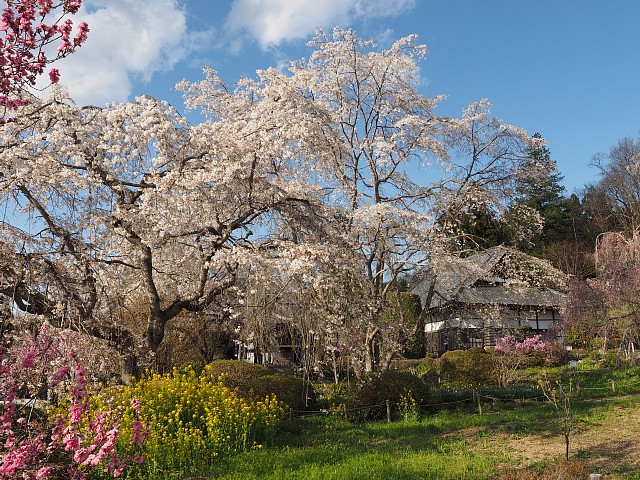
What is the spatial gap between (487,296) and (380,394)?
16.1 meters

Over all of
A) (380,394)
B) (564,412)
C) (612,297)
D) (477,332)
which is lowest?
(564,412)

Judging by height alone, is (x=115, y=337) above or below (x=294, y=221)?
below

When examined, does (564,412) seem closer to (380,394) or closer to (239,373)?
(380,394)

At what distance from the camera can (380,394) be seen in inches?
440

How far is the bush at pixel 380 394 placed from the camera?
11.1 metres

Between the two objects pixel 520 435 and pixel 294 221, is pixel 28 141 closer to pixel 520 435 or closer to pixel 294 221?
pixel 294 221

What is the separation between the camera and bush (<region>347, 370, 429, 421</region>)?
11.1 meters

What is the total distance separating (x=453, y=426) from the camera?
1009 centimetres

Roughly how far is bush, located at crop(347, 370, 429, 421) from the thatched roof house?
3.26 metres

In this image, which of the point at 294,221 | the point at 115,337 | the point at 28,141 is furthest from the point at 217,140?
the point at 115,337

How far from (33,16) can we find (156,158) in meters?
4.64

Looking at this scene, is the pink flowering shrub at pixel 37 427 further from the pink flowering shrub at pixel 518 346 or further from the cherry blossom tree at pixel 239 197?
the pink flowering shrub at pixel 518 346

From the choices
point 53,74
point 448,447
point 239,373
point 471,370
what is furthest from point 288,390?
point 53,74

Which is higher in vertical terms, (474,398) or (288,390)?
(288,390)
